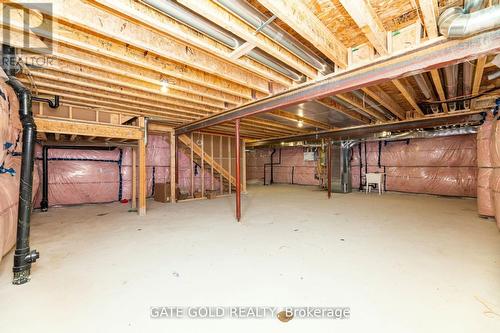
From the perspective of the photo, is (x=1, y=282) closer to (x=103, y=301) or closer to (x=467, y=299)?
(x=103, y=301)

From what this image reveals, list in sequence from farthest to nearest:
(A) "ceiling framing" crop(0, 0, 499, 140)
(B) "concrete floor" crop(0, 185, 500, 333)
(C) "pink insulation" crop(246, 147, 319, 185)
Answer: (C) "pink insulation" crop(246, 147, 319, 185), (A) "ceiling framing" crop(0, 0, 499, 140), (B) "concrete floor" crop(0, 185, 500, 333)

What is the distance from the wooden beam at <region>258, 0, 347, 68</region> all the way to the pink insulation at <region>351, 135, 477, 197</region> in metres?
6.42

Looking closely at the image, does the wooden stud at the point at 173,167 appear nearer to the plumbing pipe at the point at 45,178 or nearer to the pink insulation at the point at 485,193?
the plumbing pipe at the point at 45,178

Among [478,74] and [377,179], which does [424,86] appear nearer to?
[478,74]

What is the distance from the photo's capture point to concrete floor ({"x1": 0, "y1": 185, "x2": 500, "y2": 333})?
4.50ft

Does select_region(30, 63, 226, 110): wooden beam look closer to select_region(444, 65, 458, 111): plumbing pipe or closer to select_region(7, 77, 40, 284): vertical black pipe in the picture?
select_region(7, 77, 40, 284): vertical black pipe

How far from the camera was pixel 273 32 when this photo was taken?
1.88 m

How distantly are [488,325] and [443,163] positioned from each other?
22.4 feet

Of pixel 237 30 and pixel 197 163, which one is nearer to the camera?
pixel 237 30

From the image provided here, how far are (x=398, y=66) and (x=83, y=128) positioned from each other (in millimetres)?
4578

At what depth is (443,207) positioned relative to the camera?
4777 mm

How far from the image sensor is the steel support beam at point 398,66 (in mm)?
1723

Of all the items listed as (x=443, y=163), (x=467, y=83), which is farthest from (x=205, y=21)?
(x=443, y=163)

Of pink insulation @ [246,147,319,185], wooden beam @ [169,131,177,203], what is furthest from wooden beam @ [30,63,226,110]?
pink insulation @ [246,147,319,185]
